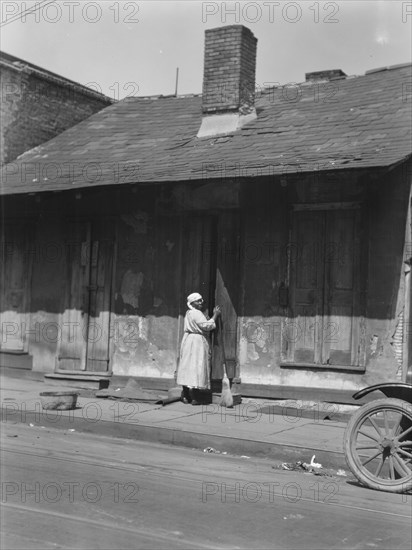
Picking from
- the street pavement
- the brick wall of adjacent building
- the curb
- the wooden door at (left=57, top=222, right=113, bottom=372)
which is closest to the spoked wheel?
the street pavement

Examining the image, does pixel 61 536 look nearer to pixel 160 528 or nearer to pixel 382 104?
pixel 160 528

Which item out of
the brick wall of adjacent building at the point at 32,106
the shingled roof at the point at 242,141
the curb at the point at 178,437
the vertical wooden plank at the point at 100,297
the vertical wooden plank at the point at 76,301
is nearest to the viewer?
the curb at the point at 178,437

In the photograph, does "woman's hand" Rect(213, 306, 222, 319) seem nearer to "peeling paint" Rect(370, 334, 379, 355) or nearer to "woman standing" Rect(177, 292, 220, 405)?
"woman standing" Rect(177, 292, 220, 405)

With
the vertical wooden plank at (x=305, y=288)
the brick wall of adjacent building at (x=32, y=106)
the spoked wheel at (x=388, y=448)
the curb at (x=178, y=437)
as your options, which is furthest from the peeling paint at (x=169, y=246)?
the spoked wheel at (x=388, y=448)

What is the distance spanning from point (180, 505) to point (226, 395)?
18.5 ft

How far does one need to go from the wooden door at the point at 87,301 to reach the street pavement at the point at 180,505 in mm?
5020

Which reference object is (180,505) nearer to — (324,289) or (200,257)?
(324,289)

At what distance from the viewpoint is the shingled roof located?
11.6 m

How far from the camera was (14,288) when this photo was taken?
15.2 meters

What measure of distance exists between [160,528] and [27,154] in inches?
489

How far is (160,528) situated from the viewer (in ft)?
18.6

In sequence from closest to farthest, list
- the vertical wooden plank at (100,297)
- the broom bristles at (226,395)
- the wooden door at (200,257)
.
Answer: the broom bristles at (226,395) < the wooden door at (200,257) < the vertical wooden plank at (100,297)

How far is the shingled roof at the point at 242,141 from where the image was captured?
38.0 ft

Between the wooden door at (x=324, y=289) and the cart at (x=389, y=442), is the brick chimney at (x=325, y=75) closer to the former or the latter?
the wooden door at (x=324, y=289)
